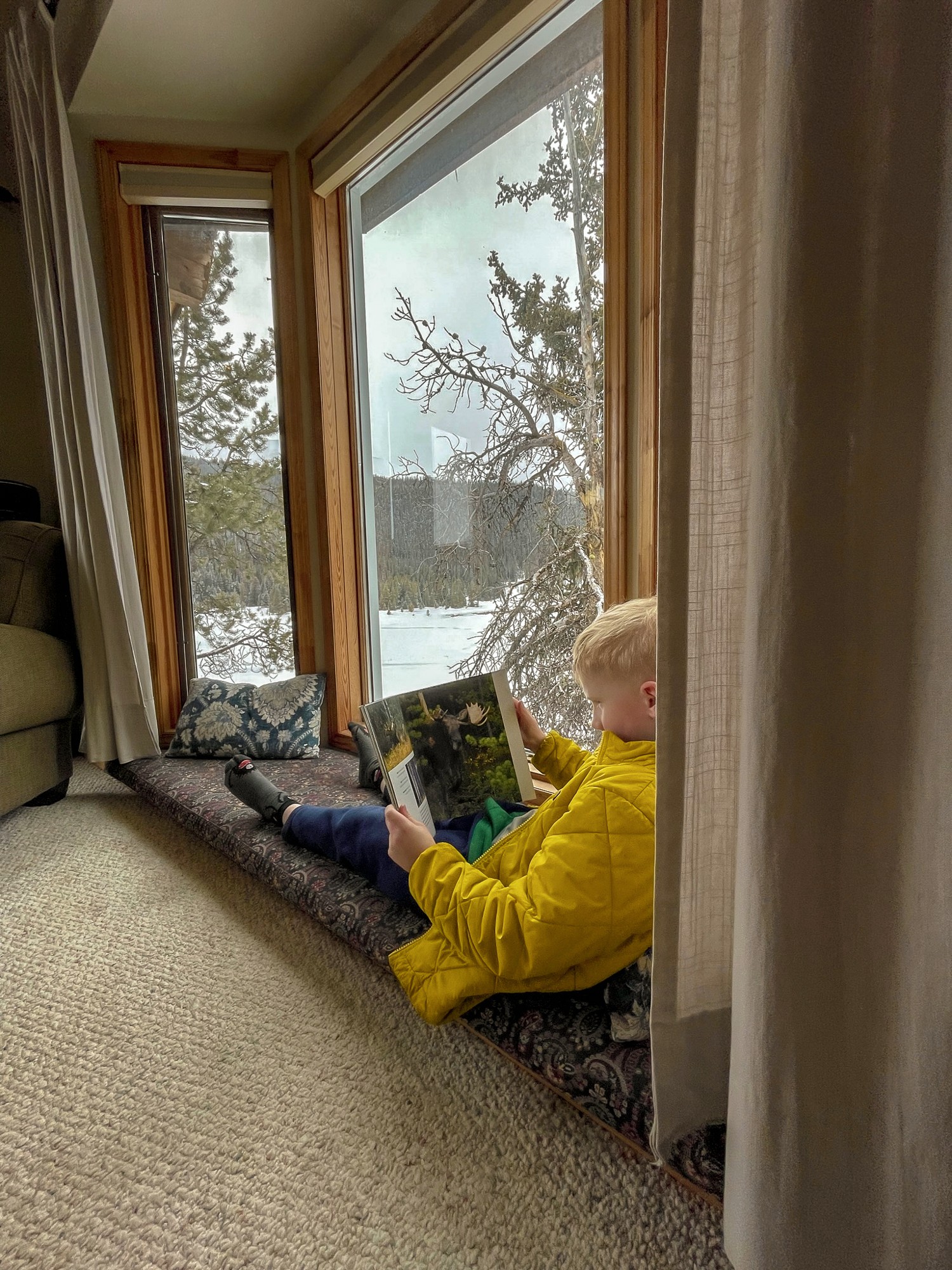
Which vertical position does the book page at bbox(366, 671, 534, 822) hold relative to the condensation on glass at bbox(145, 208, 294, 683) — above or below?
below

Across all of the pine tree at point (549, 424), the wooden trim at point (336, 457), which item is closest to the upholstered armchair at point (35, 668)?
the wooden trim at point (336, 457)

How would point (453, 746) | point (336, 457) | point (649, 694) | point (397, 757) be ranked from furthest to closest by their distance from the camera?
1. point (336, 457)
2. point (453, 746)
3. point (397, 757)
4. point (649, 694)

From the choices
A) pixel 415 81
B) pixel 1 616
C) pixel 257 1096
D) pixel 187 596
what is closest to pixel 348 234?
pixel 415 81

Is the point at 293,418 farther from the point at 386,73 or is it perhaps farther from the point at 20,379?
the point at 20,379

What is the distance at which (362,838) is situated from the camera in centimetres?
133

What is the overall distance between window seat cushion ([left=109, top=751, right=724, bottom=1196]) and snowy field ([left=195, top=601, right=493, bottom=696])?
318 mm

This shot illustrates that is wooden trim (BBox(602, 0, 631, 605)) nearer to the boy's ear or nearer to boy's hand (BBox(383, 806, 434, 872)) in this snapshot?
the boy's ear

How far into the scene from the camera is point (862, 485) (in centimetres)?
50

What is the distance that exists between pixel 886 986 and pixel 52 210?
2.58 m

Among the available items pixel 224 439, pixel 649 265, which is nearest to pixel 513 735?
pixel 649 265

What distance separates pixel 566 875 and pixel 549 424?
1.13m

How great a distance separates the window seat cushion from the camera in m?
0.77

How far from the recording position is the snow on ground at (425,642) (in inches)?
75.4

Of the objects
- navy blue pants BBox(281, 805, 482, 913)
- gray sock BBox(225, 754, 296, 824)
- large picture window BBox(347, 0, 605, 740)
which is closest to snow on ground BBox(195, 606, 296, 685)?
large picture window BBox(347, 0, 605, 740)
